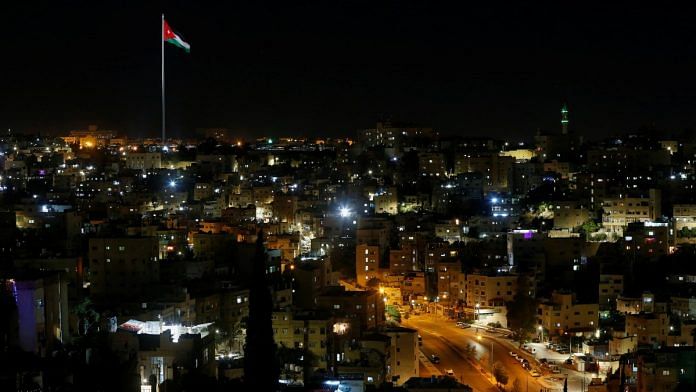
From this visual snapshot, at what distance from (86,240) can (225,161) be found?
17.9 metres

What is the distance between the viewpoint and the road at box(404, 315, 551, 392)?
692 inches

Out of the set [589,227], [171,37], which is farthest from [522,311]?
[171,37]

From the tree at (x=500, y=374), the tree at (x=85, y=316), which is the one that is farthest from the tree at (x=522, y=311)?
the tree at (x=85, y=316)

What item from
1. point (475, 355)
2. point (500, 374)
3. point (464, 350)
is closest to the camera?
point (500, 374)

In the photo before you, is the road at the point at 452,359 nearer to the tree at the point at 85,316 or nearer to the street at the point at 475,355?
the street at the point at 475,355

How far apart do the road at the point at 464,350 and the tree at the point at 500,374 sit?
0.33 feet

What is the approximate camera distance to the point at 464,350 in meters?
19.4

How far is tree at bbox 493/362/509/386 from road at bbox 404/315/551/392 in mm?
99

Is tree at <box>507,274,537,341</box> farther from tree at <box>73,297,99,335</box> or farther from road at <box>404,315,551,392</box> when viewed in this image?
tree at <box>73,297,99,335</box>

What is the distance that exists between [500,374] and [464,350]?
1.87m

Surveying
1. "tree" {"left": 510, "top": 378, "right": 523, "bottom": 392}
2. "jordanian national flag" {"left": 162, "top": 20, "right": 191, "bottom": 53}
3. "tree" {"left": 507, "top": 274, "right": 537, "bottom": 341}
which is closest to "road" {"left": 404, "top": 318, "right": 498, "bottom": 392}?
"tree" {"left": 510, "top": 378, "right": 523, "bottom": 392}

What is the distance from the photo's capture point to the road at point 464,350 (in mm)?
17578

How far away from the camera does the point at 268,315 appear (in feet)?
26.0

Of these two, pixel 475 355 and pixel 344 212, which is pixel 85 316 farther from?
pixel 344 212
